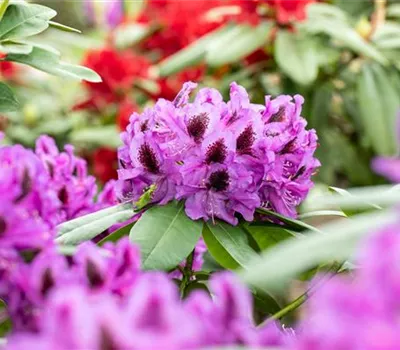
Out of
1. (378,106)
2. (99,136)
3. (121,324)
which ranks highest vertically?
(121,324)

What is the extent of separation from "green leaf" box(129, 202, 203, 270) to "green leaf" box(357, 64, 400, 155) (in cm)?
105

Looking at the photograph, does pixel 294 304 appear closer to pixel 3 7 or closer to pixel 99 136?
pixel 3 7

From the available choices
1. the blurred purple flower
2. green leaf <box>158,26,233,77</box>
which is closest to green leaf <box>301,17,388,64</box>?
green leaf <box>158,26,233,77</box>

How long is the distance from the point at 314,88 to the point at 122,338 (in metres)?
1.51

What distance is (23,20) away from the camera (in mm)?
702

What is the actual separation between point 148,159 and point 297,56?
96cm

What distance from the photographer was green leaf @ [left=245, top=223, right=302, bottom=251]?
673 millimetres

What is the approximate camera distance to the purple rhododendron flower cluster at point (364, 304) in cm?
29

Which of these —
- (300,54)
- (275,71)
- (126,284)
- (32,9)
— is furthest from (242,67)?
(126,284)

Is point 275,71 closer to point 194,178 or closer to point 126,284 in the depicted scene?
point 194,178

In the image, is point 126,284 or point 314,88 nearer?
point 126,284

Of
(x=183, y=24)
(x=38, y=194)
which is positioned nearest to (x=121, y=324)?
(x=38, y=194)

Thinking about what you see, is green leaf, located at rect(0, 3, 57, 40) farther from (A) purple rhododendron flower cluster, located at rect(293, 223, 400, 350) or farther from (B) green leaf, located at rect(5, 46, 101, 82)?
(A) purple rhododendron flower cluster, located at rect(293, 223, 400, 350)

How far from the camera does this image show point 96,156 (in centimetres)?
183
